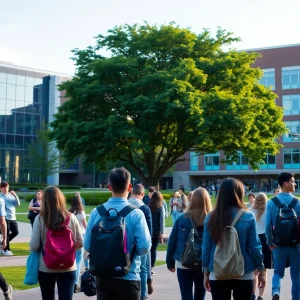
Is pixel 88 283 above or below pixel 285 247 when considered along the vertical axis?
below

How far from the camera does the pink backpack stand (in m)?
5.48

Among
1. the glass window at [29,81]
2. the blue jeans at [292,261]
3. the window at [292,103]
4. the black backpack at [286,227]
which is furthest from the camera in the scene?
the window at [292,103]

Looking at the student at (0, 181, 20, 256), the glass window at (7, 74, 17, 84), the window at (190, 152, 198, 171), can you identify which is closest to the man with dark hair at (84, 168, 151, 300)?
the student at (0, 181, 20, 256)

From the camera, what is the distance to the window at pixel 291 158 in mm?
71438

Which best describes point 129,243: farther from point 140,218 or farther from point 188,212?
point 188,212

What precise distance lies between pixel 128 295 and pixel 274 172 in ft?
234

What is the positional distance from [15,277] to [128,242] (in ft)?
22.6

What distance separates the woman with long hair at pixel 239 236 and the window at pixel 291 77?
225ft

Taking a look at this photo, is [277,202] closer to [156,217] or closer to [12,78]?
[156,217]

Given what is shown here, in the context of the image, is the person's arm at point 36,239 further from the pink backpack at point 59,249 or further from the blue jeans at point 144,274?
the blue jeans at point 144,274

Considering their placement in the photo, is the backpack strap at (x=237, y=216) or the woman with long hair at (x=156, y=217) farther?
the woman with long hair at (x=156, y=217)

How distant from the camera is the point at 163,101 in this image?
27812 millimetres

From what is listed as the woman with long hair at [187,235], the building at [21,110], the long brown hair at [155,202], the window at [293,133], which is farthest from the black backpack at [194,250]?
the window at [293,133]

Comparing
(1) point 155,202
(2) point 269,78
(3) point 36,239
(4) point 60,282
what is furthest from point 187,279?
(2) point 269,78
